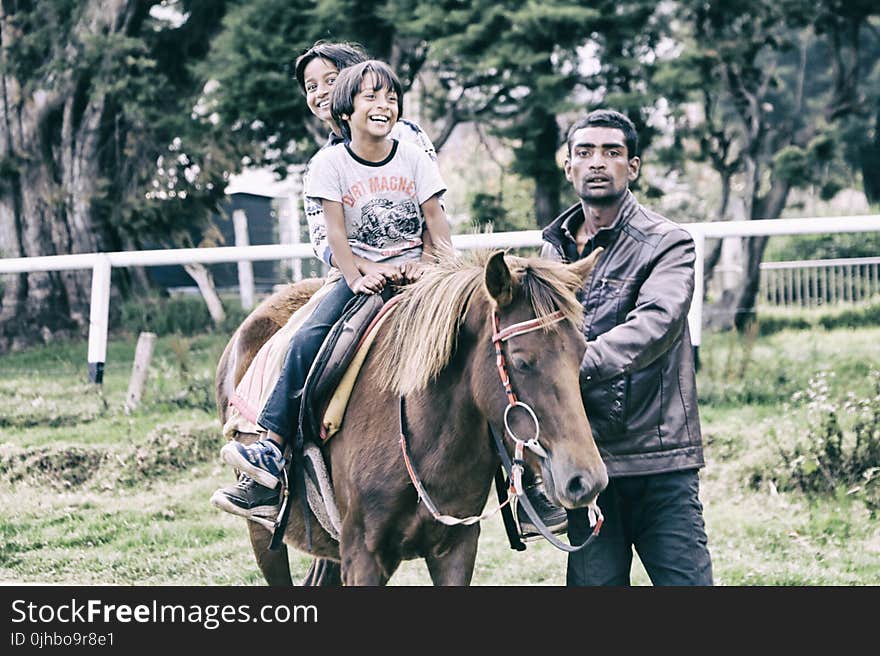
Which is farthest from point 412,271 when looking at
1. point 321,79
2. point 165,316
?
point 165,316

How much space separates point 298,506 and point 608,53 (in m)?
8.78

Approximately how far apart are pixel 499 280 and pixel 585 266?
0.33m

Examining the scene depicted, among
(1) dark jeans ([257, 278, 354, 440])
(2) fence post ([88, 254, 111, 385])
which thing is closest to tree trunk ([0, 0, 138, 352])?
(2) fence post ([88, 254, 111, 385])

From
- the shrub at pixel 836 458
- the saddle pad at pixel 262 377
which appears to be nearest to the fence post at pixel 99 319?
the saddle pad at pixel 262 377

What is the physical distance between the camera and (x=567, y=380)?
3.00 meters

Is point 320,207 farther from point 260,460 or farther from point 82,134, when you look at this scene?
point 82,134

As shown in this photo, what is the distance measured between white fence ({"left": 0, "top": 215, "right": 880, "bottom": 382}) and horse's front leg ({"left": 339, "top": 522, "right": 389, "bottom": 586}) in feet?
10.6

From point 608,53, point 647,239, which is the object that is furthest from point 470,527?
point 608,53

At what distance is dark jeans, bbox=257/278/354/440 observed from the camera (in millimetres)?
3775

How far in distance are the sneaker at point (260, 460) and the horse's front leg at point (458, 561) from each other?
623 millimetres

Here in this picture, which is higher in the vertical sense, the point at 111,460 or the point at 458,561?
the point at 458,561

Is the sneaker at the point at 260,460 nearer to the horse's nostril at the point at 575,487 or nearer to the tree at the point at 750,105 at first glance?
the horse's nostril at the point at 575,487

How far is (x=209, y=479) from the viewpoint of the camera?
7590 millimetres

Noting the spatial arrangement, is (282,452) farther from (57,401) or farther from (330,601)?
(57,401)
